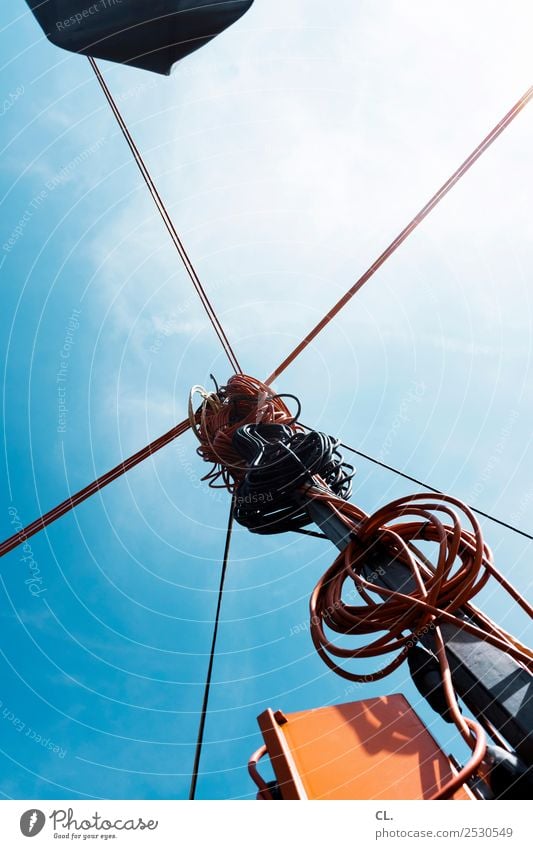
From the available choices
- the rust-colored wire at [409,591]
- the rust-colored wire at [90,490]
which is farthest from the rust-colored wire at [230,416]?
the rust-colored wire at [409,591]

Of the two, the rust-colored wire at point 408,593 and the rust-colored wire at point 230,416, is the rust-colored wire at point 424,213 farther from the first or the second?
the rust-colored wire at point 408,593

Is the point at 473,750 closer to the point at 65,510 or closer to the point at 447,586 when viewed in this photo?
the point at 447,586

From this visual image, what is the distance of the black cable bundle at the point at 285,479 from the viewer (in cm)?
355
